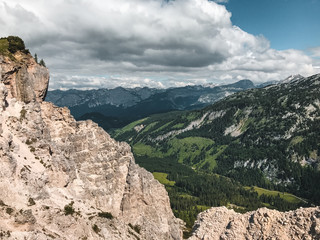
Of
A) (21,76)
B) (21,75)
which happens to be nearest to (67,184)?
(21,76)

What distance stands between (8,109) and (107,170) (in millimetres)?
39591

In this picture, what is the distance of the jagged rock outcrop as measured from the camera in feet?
134

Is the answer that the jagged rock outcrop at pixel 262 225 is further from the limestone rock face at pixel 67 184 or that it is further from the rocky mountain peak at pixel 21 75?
the rocky mountain peak at pixel 21 75

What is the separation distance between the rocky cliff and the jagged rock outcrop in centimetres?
3205

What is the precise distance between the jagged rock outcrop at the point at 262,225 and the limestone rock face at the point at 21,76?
66204 millimetres

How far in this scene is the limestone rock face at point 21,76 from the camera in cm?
7538

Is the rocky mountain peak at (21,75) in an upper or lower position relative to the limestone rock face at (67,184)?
upper

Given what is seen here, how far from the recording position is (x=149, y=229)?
9019cm

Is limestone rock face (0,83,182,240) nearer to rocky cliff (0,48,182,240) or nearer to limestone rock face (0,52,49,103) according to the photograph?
rocky cliff (0,48,182,240)

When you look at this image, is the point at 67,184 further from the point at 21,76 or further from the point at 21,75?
the point at 21,75

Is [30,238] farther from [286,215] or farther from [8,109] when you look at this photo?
[286,215]

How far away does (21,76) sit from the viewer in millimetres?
78938

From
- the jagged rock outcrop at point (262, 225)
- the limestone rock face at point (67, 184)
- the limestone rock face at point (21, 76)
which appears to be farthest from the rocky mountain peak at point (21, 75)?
the jagged rock outcrop at point (262, 225)

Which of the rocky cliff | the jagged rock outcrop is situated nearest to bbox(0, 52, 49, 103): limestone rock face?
the rocky cliff
